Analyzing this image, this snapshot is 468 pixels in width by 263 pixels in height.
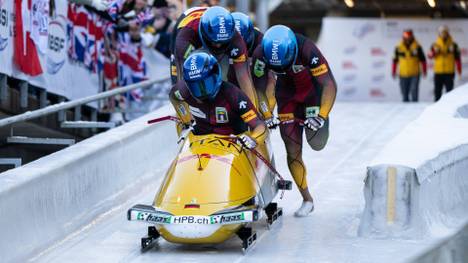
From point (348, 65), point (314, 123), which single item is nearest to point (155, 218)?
point (314, 123)

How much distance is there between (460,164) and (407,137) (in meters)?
0.44

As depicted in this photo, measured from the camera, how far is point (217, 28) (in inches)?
317

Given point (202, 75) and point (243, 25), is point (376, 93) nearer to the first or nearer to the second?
point (243, 25)

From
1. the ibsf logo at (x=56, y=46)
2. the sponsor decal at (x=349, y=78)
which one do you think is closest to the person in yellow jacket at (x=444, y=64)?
the sponsor decal at (x=349, y=78)

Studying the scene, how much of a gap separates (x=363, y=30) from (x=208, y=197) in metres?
15.9

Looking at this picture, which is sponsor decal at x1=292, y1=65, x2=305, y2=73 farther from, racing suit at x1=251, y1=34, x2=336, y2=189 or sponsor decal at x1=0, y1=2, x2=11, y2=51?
sponsor decal at x1=0, y1=2, x2=11, y2=51

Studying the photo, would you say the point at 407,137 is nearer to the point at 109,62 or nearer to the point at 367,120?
the point at 109,62

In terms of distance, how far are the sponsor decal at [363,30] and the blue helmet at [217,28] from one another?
1438cm

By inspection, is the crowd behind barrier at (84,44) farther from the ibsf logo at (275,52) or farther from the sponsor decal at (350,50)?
the sponsor decal at (350,50)

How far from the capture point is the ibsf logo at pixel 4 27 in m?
8.63

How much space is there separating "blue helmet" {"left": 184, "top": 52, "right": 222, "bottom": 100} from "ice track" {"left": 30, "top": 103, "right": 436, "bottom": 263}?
999 mm

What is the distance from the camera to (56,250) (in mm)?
7352

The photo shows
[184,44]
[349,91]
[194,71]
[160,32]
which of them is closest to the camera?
[194,71]

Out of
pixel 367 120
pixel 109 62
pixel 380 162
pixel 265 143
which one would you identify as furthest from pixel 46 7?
pixel 367 120
